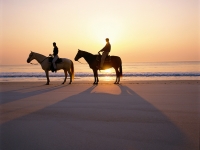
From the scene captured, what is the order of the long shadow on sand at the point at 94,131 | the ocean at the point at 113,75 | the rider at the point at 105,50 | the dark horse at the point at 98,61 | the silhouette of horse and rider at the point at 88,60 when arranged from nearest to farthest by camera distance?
the long shadow on sand at the point at 94,131, the rider at the point at 105,50, the silhouette of horse and rider at the point at 88,60, the dark horse at the point at 98,61, the ocean at the point at 113,75

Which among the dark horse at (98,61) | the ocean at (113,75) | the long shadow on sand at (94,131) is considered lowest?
the long shadow on sand at (94,131)

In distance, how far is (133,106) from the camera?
5.07 metres

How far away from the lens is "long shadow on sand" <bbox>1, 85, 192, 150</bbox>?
277 centimetres

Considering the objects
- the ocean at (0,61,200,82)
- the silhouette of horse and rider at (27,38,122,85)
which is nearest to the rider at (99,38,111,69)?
the silhouette of horse and rider at (27,38,122,85)

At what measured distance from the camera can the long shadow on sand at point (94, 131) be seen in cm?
277

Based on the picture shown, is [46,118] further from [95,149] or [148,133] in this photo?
[148,133]

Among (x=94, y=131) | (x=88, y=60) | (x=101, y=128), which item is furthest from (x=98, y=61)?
(x=94, y=131)

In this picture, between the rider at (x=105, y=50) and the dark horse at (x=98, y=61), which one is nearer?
the rider at (x=105, y=50)

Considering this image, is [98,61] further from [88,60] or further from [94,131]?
[94,131]

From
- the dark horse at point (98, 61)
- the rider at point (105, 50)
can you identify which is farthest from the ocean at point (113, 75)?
the rider at point (105, 50)

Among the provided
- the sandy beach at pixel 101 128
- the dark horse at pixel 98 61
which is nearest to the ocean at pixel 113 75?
the dark horse at pixel 98 61

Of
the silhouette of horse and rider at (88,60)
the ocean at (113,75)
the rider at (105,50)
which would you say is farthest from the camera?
the ocean at (113,75)

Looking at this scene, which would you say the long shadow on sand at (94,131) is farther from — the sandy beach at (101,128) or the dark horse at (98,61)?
the dark horse at (98,61)

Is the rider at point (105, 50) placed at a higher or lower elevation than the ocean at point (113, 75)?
higher
